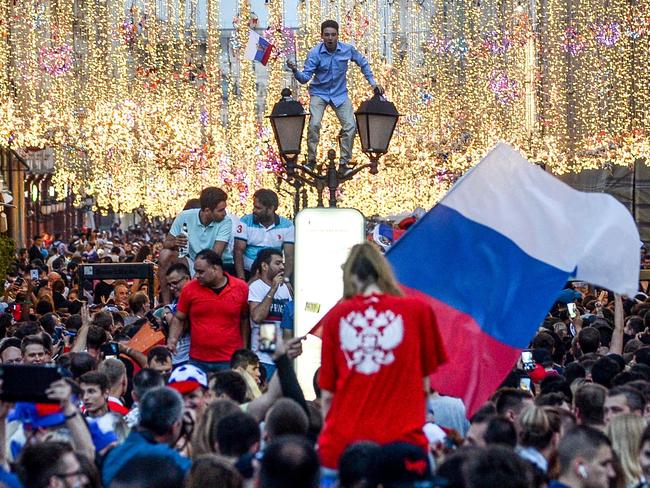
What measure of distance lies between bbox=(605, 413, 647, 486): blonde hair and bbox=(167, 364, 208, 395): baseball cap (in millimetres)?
2547

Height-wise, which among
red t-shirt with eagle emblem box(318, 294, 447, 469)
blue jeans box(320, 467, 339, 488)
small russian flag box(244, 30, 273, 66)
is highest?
small russian flag box(244, 30, 273, 66)

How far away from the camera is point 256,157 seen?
53625 millimetres

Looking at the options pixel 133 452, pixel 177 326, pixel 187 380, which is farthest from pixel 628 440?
Answer: pixel 177 326

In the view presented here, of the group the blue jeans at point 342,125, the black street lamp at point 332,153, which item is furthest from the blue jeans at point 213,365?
the blue jeans at point 342,125

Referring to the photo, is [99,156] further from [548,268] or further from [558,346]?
[548,268]

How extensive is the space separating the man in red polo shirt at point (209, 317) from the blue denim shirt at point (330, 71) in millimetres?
4238

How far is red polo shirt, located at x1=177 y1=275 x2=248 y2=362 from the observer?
12.6 m

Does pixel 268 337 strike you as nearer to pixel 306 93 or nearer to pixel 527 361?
pixel 527 361

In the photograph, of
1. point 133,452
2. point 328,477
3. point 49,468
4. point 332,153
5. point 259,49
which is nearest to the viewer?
point 49,468

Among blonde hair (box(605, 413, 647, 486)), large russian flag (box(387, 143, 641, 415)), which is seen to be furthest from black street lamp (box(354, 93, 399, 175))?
blonde hair (box(605, 413, 647, 486))

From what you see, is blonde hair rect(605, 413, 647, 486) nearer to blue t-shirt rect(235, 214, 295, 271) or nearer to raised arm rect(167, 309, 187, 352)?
raised arm rect(167, 309, 187, 352)

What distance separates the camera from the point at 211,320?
12594mm

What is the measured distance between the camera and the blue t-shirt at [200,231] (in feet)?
49.5

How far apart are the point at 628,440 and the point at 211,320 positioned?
503 cm
